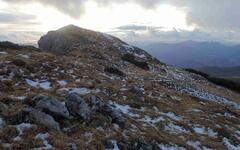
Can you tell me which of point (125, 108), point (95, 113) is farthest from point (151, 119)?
point (95, 113)

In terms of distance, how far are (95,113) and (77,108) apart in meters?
1.46

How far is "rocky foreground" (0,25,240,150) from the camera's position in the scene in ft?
66.7

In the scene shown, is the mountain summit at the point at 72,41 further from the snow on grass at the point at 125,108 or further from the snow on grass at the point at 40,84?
the snow on grass at the point at 125,108

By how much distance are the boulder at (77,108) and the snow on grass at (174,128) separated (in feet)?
22.2

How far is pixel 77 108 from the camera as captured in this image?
23484 mm

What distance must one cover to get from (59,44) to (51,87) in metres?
49.5

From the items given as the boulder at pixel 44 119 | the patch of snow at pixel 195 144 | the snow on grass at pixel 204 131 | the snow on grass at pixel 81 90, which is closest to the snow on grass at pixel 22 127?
the boulder at pixel 44 119

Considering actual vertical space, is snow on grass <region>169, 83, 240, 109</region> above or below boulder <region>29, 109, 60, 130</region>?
below

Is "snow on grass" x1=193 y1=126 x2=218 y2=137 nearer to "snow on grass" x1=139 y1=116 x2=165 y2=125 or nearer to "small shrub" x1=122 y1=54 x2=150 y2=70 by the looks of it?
"snow on grass" x1=139 y1=116 x2=165 y2=125

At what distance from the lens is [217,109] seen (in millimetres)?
39469

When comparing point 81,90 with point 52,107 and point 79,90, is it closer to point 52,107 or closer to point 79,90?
point 79,90

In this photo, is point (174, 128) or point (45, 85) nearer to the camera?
point (174, 128)

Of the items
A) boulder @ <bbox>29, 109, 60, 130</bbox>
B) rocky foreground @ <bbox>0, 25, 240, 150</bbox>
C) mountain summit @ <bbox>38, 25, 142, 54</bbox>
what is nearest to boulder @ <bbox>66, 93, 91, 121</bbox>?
rocky foreground @ <bbox>0, 25, 240, 150</bbox>

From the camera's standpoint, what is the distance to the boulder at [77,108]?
75.8 feet
